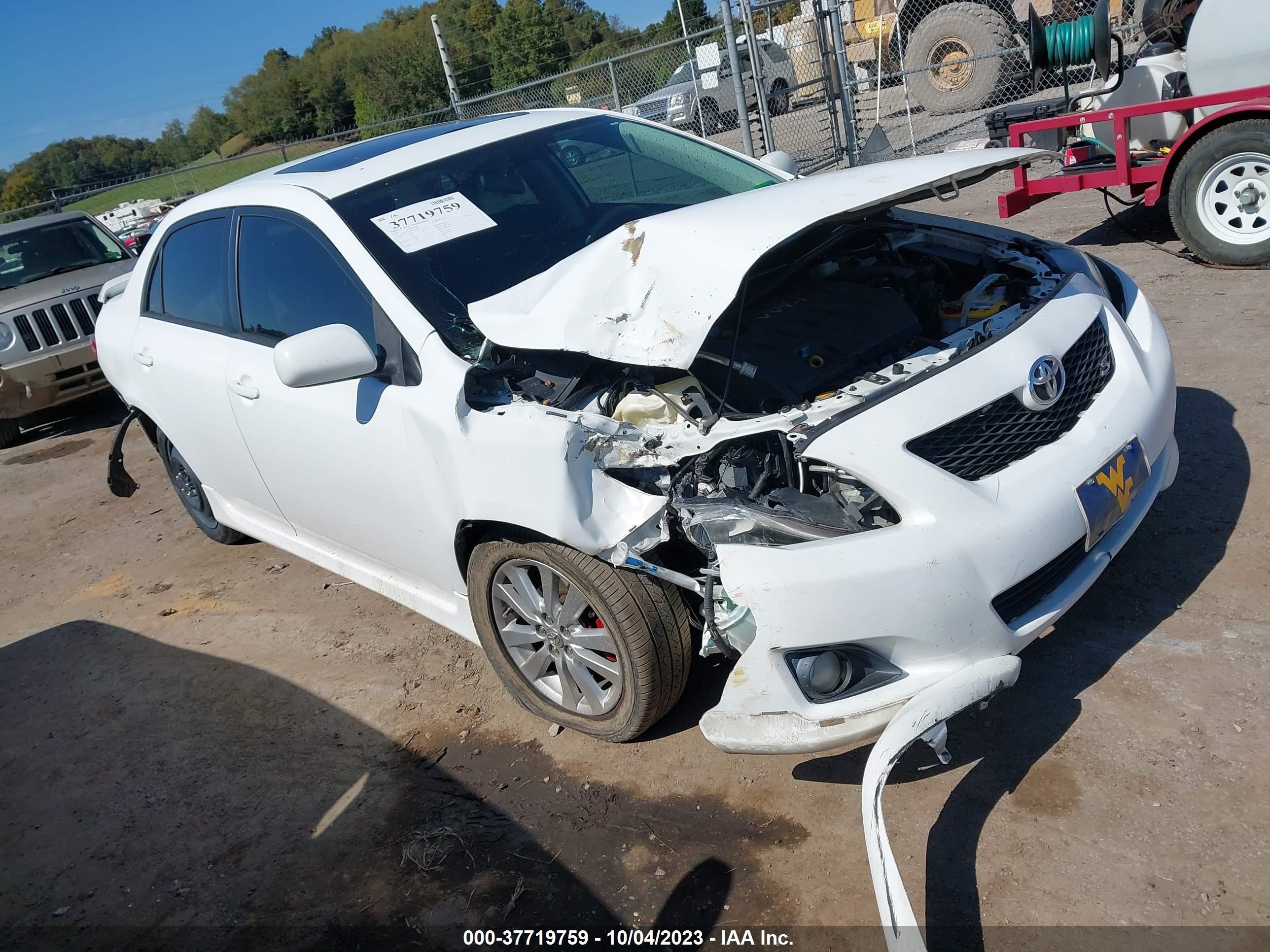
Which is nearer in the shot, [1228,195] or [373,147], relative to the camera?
[373,147]

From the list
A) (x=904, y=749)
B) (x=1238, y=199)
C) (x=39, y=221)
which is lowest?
(x=904, y=749)

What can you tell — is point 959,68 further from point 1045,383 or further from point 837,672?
point 837,672

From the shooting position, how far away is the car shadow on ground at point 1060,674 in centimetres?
237

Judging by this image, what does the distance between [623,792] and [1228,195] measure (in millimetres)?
5147

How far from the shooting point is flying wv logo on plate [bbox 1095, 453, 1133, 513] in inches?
104

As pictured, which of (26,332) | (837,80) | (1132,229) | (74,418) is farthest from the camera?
(837,80)

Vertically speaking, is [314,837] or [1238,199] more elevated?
[1238,199]

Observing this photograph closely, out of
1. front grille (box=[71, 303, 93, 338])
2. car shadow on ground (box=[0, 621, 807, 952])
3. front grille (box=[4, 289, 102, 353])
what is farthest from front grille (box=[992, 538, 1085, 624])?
front grille (box=[71, 303, 93, 338])

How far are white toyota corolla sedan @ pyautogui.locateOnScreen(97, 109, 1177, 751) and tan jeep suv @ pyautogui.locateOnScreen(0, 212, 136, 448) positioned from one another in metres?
5.44

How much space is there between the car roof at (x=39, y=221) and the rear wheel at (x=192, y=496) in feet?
17.7

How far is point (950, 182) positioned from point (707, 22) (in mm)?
29744

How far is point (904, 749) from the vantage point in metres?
2.25

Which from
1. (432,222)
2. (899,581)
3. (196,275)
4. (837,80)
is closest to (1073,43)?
(837,80)

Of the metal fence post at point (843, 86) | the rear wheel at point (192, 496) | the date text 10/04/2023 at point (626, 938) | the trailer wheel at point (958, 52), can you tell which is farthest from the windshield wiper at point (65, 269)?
the trailer wheel at point (958, 52)
